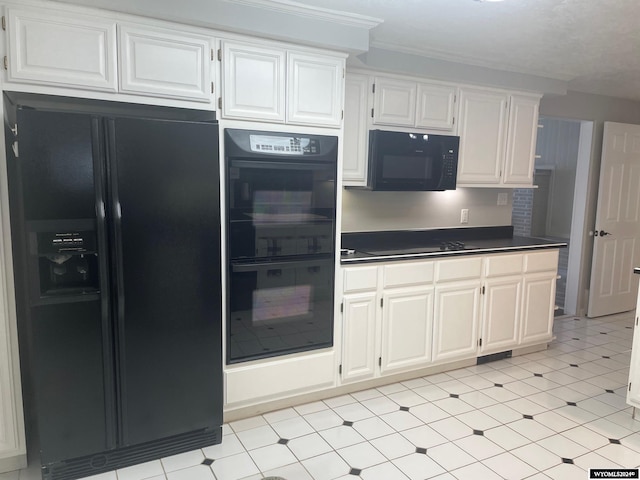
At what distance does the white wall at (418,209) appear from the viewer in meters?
3.54

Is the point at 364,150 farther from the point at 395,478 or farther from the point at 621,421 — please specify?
the point at 621,421

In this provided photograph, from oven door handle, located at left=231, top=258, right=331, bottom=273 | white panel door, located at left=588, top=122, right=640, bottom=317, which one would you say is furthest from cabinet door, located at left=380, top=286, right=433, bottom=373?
white panel door, located at left=588, top=122, right=640, bottom=317

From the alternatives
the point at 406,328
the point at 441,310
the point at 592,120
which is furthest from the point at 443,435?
the point at 592,120

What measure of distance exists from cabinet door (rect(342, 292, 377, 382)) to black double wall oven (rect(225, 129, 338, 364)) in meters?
0.15

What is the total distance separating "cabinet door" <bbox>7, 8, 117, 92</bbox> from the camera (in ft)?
6.68

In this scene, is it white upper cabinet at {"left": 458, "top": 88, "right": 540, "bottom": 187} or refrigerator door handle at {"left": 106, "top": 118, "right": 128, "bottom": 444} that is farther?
white upper cabinet at {"left": 458, "top": 88, "right": 540, "bottom": 187}

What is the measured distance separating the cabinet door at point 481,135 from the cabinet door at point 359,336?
138 cm

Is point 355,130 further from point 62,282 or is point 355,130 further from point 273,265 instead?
point 62,282

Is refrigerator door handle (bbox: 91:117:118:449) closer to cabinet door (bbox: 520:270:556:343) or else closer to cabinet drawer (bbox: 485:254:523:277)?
cabinet drawer (bbox: 485:254:523:277)

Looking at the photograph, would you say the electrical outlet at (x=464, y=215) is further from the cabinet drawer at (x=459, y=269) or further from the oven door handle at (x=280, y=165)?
the oven door handle at (x=280, y=165)

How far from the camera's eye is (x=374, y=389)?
126 inches

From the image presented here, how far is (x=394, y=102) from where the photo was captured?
130 inches

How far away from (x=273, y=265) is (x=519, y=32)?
2.14 m

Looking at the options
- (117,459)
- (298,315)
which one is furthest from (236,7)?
(117,459)
